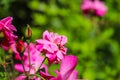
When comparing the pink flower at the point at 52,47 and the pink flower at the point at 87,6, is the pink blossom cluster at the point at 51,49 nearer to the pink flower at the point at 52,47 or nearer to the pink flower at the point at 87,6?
the pink flower at the point at 52,47

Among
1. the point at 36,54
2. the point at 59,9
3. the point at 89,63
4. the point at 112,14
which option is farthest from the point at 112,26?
the point at 36,54

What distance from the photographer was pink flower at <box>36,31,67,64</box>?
1578 millimetres

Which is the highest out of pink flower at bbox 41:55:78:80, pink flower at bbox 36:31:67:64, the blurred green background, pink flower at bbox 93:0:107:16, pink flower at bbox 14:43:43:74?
pink flower at bbox 36:31:67:64

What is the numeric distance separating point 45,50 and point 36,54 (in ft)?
0.96

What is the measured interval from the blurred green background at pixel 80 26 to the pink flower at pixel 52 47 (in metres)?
2.51

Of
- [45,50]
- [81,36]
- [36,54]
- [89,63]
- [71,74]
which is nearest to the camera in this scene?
[45,50]

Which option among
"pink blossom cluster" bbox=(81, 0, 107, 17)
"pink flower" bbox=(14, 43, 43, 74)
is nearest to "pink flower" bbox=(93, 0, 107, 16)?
"pink blossom cluster" bbox=(81, 0, 107, 17)

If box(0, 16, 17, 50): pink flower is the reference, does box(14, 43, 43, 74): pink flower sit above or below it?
below

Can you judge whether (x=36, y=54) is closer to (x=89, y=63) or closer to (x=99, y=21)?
(x=89, y=63)

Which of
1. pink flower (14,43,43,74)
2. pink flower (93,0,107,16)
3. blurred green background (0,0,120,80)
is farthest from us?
blurred green background (0,0,120,80)

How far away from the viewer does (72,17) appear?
4.96 m

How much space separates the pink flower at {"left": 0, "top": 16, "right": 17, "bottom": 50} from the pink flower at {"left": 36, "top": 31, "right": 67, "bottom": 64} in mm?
81

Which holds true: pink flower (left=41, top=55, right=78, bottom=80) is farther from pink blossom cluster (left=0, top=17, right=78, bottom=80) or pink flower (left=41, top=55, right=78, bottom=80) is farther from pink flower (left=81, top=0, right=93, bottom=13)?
pink flower (left=81, top=0, right=93, bottom=13)

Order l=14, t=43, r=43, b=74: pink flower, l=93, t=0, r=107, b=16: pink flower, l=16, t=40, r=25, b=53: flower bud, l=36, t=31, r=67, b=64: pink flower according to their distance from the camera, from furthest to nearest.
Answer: l=93, t=0, r=107, b=16: pink flower, l=14, t=43, r=43, b=74: pink flower, l=16, t=40, r=25, b=53: flower bud, l=36, t=31, r=67, b=64: pink flower
